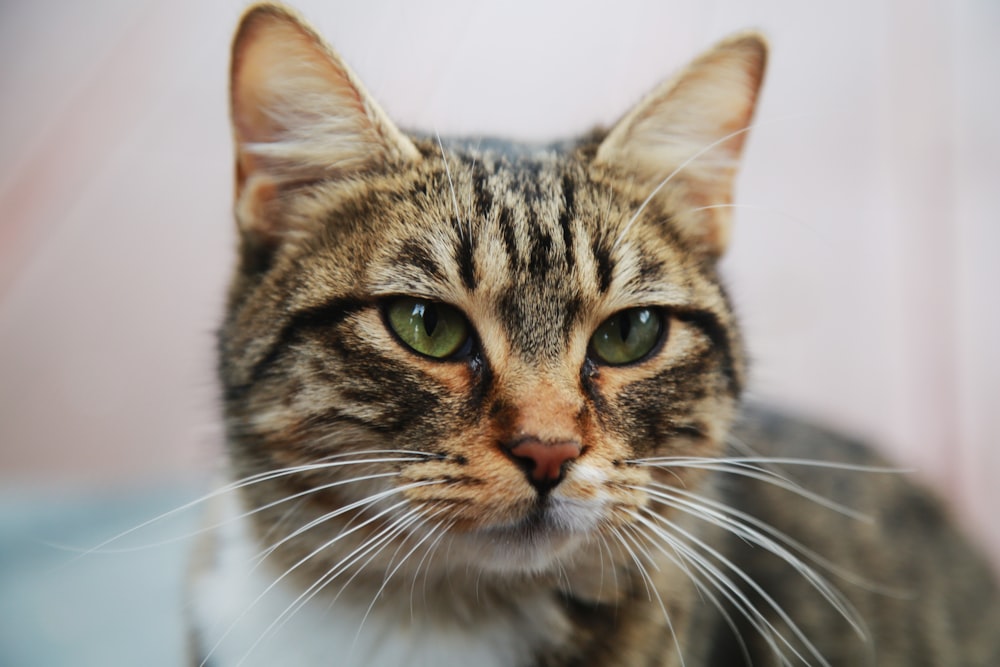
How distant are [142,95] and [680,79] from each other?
75cm

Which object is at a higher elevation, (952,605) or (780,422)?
(780,422)

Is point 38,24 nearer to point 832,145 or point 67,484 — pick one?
point 67,484

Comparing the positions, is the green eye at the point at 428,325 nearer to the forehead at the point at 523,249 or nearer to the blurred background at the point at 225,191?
the forehead at the point at 523,249

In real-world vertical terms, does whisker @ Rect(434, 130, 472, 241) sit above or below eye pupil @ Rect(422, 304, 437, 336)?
above

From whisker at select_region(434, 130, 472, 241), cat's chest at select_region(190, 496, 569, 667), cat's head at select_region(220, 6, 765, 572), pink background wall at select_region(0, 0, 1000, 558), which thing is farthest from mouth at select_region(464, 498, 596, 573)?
pink background wall at select_region(0, 0, 1000, 558)

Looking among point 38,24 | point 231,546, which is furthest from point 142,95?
point 231,546

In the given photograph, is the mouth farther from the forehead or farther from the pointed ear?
the pointed ear

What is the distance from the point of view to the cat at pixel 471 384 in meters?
0.74

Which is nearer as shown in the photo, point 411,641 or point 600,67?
point 411,641

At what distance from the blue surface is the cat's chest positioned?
139 millimetres

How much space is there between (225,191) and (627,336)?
57cm

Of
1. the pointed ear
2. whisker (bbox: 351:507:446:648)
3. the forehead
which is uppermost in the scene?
the pointed ear

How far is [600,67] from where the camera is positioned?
1017 mm

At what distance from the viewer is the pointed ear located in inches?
35.1
